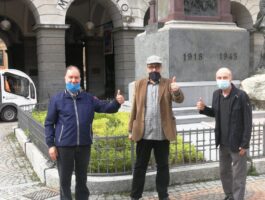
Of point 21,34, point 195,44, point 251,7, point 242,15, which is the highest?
point 251,7

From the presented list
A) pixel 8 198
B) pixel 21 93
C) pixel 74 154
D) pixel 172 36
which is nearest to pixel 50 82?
pixel 21 93

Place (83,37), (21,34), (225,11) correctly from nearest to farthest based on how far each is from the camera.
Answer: (225,11)
(21,34)
(83,37)

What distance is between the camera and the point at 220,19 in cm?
1053

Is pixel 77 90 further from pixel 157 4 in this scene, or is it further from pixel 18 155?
pixel 157 4

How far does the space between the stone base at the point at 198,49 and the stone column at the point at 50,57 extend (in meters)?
9.84

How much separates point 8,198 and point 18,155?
361 cm

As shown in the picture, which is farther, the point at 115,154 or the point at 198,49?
the point at 198,49

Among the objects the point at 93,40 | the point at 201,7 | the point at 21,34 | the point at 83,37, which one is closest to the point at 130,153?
the point at 201,7

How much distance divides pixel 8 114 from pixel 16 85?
1.34m

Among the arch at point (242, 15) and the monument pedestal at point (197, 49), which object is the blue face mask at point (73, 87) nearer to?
the monument pedestal at point (197, 49)

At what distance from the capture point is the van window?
61.2ft

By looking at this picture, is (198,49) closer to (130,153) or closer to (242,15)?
(130,153)

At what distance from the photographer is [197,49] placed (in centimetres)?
990

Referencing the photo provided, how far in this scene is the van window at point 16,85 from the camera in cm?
1864
